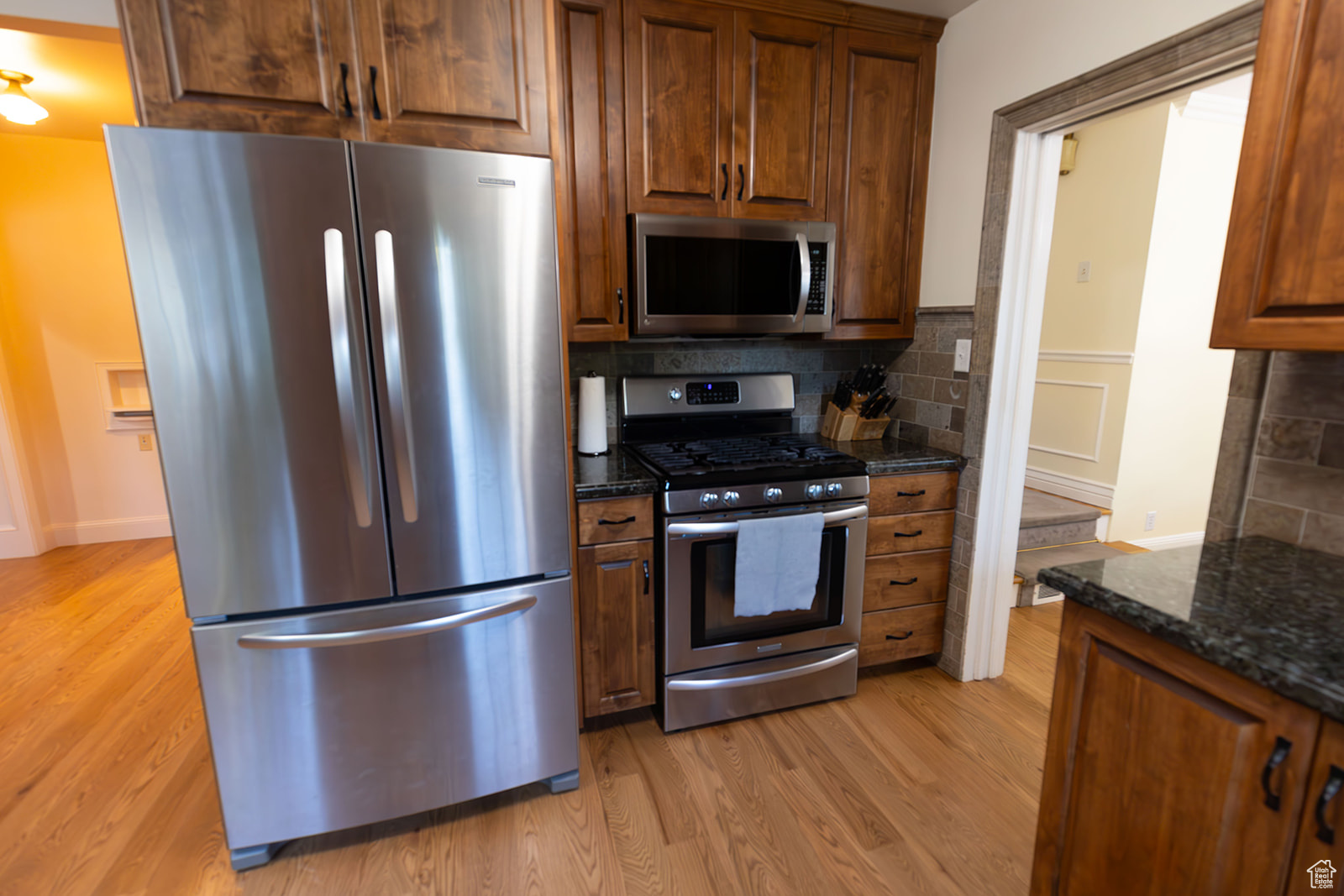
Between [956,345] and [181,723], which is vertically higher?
[956,345]

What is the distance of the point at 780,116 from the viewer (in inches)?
87.5

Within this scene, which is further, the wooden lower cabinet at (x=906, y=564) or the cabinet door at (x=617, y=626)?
the wooden lower cabinet at (x=906, y=564)

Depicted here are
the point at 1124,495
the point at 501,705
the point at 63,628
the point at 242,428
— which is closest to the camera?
the point at 242,428

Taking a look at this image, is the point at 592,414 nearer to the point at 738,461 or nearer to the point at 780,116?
the point at 738,461

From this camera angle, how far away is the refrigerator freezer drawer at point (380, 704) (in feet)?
4.97

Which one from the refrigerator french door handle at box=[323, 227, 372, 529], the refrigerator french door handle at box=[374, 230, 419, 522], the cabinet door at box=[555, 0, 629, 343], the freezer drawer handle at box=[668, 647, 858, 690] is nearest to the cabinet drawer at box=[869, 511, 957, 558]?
the freezer drawer handle at box=[668, 647, 858, 690]

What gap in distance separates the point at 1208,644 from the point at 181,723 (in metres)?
2.93

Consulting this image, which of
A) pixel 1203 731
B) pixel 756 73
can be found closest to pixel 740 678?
pixel 1203 731

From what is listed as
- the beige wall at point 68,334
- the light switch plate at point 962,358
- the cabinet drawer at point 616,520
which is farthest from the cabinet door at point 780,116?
the beige wall at point 68,334

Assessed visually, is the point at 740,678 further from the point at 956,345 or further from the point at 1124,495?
the point at 1124,495

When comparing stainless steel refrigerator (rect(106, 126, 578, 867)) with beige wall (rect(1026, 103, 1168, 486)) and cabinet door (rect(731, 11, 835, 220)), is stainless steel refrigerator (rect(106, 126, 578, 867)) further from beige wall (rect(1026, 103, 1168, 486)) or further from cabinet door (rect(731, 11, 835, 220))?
beige wall (rect(1026, 103, 1168, 486))

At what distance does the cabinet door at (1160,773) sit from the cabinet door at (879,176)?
62.1 inches

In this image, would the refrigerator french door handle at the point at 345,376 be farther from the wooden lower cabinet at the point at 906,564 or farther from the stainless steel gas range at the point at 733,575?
the wooden lower cabinet at the point at 906,564

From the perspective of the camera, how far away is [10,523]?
367 centimetres
